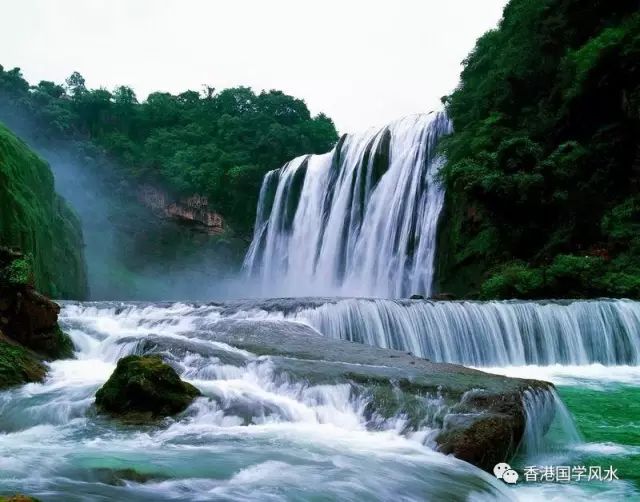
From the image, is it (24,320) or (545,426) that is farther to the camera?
(24,320)

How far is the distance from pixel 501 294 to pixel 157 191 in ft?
101

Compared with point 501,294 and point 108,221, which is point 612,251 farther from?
point 108,221

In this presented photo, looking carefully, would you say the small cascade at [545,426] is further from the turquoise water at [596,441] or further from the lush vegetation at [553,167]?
the lush vegetation at [553,167]

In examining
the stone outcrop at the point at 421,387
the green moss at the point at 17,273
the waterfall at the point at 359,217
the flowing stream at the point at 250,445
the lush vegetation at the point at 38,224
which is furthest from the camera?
the waterfall at the point at 359,217

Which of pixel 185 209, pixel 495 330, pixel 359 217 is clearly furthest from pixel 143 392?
pixel 185 209

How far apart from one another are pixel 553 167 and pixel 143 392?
602 inches

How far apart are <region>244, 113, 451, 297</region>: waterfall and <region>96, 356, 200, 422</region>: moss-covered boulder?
15.9m

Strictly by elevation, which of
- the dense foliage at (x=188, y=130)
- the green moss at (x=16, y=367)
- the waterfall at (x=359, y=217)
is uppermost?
the dense foliage at (x=188, y=130)

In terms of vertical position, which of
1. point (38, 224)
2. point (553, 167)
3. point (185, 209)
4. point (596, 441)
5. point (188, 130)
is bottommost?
point (596, 441)

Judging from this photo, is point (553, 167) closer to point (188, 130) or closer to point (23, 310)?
point (23, 310)

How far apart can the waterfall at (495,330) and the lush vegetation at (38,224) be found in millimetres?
6969

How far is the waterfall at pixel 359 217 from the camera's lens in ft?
74.7

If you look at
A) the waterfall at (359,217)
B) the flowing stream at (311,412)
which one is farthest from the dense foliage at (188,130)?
the flowing stream at (311,412)

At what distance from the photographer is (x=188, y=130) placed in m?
46.0
